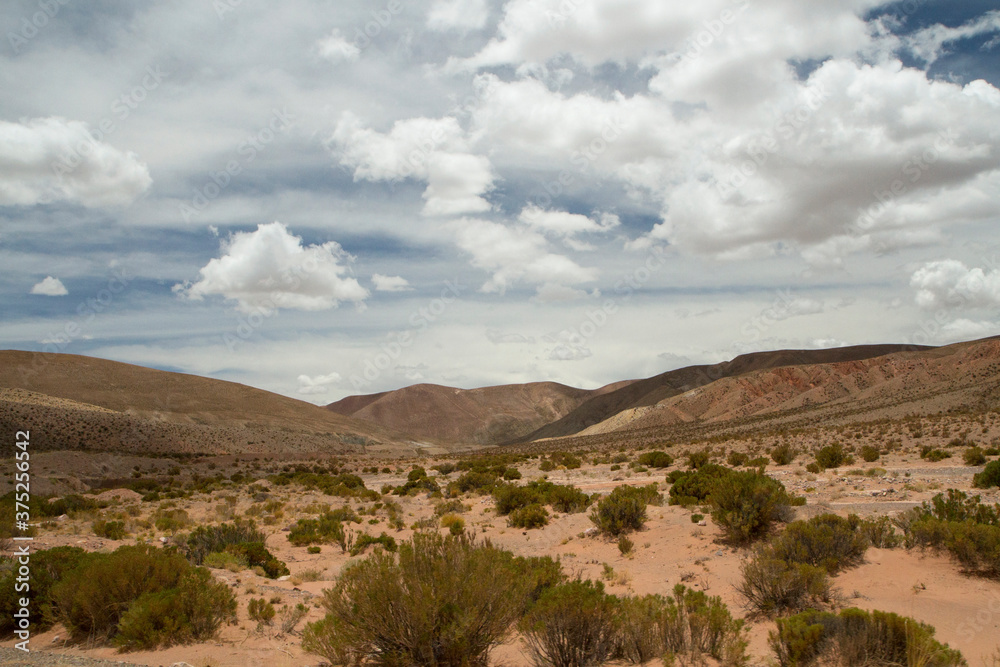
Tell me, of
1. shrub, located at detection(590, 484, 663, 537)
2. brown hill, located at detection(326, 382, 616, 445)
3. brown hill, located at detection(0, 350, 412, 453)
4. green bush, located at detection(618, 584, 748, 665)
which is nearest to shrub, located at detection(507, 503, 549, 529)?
shrub, located at detection(590, 484, 663, 537)

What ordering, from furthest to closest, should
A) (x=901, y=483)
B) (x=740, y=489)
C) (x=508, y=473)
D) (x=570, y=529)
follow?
(x=508, y=473)
(x=901, y=483)
(x=570, y=529)
(x=740, y=489)

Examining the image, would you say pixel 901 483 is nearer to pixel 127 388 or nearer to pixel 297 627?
pixel 297 627

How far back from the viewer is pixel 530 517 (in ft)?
50.4

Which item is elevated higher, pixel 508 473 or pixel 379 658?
pixel 379 658

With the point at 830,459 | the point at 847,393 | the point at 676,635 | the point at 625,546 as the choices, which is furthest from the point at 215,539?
the point at 847,393

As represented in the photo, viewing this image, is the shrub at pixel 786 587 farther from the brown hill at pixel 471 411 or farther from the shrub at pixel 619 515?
the brown hill at pixel 471 411

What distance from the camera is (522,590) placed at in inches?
261

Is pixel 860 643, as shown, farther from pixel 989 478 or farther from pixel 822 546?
pixel 989 478

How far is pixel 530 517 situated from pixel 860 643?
1027cm

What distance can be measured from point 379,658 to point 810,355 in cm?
13036

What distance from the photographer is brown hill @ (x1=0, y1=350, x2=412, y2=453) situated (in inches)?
2240

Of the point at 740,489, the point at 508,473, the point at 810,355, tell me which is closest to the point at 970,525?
the point at 740,489

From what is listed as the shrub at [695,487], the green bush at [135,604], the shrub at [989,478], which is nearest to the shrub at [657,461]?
the shrub at [695,487]

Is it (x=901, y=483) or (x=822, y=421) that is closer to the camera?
(x=901, y=483)
